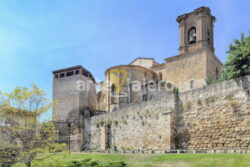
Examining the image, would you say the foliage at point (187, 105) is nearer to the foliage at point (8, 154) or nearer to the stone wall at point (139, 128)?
the stone wall at point (139, 128)

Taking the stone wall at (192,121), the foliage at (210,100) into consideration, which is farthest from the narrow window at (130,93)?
the foliage at (210,100)

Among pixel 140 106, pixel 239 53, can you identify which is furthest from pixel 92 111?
pixel 239 53

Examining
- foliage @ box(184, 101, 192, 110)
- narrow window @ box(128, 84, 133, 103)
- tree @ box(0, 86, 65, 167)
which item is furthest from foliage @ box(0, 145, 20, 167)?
narrow window @ box(128, 84, 133, 103)

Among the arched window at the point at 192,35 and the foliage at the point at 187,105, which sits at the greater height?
the arched window at the point at 192,35

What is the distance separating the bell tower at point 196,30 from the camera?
124ft

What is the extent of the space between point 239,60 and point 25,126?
1369cm

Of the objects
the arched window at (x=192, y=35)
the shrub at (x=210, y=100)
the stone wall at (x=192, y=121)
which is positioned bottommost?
the stone wall at (x=192, y=121)

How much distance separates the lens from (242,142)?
54.1ft

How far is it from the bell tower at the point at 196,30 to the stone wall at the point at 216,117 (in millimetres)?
18334

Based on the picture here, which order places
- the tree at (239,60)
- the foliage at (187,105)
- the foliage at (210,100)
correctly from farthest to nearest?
the foliage at (187,105), the foliage at (210,100), the tree at (239,60)

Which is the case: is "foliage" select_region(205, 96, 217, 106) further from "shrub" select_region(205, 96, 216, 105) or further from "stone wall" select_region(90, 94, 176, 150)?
"stone wall" select_region(90, 94, 176, 150)

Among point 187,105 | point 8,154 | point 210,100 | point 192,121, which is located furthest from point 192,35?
point 8,154

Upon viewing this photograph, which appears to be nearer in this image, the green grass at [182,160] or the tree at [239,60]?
the green grass at [182,160]

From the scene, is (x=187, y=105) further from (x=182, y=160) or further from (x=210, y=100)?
(x=182, y=160)
